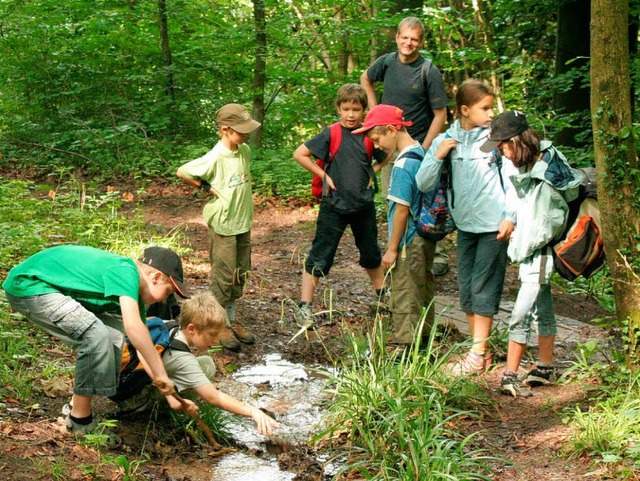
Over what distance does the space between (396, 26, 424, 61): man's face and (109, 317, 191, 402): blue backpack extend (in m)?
3.32

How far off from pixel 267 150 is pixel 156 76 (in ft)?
7.96

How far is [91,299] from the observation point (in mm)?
3744

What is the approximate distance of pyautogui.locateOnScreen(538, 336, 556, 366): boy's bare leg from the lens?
465cm

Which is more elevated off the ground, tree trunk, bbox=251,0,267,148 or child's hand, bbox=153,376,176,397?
tree trunk, bbox=251,0,267,148

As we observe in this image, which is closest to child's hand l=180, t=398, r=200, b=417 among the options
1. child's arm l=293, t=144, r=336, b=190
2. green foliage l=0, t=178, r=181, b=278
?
child's arm l=293, t=144, r=336, b=190

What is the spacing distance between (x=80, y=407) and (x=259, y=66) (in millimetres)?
8875

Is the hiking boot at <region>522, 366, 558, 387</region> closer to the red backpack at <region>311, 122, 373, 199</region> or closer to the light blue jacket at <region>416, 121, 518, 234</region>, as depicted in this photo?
the light blue jacket at <region>416, 121, 518, 234</region>

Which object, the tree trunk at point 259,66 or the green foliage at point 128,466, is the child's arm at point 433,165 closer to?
the green foliage at point 128,466

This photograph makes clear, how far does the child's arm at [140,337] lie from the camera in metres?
3.45

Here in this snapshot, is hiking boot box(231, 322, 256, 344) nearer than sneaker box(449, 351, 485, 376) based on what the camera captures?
No

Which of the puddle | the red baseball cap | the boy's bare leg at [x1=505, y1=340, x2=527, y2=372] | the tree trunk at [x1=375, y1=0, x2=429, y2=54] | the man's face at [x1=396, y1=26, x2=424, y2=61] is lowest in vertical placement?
the puddle

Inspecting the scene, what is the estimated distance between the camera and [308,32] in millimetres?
11773

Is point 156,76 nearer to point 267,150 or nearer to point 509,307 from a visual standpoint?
point 267,150

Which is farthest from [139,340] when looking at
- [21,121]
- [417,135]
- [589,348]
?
[21,121]
